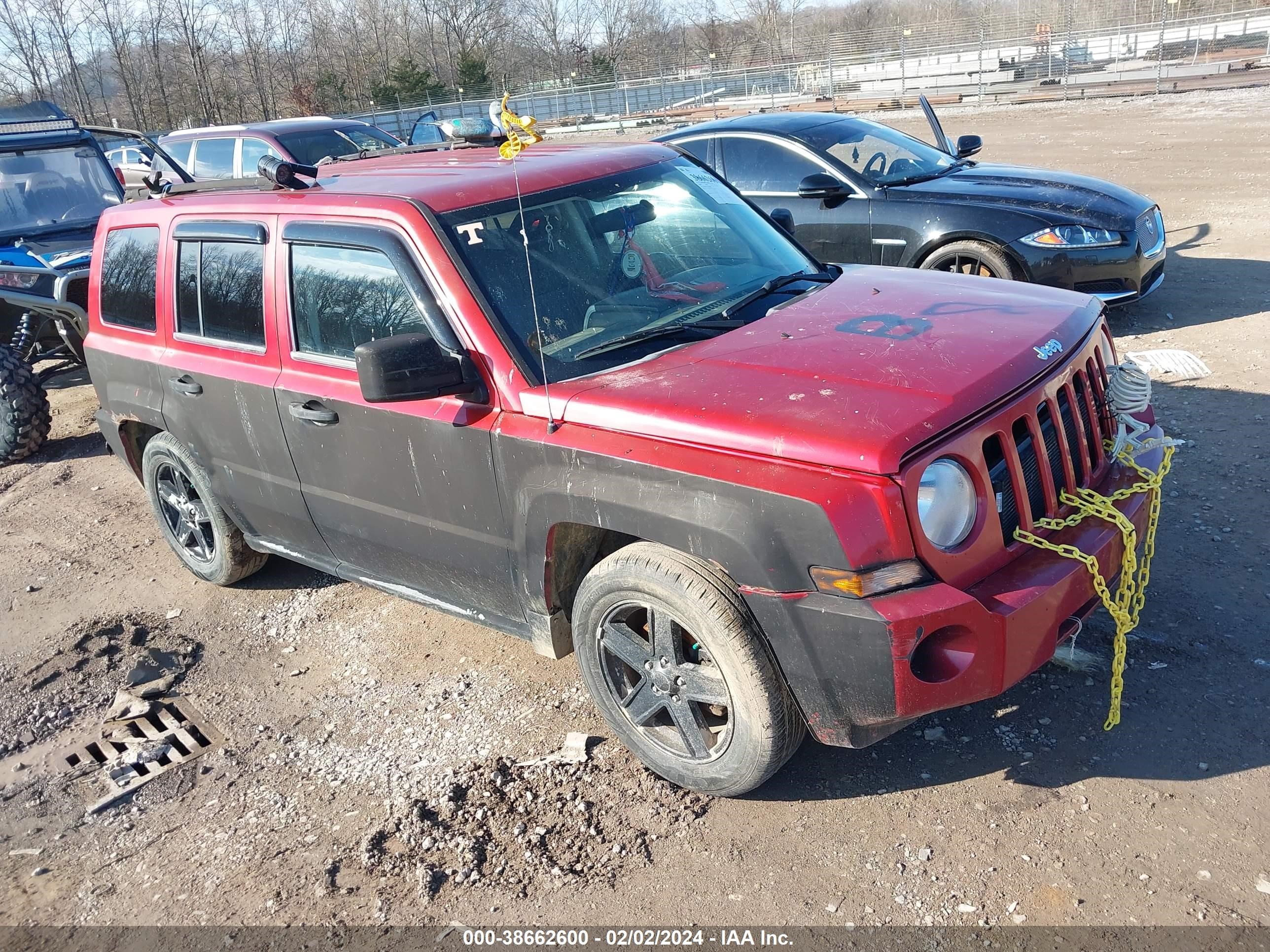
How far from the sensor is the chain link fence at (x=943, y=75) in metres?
30.3

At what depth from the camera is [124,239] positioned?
505 centimetres

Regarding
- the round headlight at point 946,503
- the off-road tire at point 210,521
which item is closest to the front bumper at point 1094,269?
the round headlight at point 946,503

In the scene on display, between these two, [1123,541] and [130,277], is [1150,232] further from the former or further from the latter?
[130,277]

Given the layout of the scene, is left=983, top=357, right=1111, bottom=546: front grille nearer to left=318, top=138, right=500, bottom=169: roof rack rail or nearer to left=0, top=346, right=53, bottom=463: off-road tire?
left=318, top=138, right=500, bottom=169: roof rack rail

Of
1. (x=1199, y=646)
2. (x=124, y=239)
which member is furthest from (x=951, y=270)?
(x=124, y=239)

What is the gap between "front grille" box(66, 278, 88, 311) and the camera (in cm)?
785

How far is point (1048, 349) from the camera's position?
3236 millimetres

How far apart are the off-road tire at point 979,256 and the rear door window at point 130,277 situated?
498cm

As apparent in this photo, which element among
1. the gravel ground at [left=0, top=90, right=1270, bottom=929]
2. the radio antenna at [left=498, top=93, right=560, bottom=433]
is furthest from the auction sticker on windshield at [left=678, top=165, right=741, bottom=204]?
the gravel ground at [left=0, top=90, right=1270, bottom=929]

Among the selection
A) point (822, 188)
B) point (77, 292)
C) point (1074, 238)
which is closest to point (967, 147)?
point (822, 188)

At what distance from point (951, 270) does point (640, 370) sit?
504cm

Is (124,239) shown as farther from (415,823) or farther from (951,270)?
(951,270)

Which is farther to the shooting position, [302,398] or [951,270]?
[951,270]

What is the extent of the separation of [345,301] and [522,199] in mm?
780
